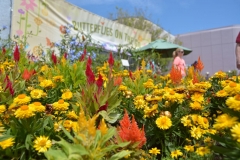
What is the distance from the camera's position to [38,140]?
139 centimetres

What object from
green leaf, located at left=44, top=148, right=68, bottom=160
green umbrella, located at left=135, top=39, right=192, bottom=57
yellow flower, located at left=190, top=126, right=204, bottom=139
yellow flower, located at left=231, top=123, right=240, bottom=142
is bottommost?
yellow flower, located at left=190, top=126, right=204, bottom=139

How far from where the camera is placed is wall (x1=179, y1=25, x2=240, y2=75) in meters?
18.9

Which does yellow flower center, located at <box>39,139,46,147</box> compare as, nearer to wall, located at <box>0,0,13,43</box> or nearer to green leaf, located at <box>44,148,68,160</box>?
green leaf, located at <box>44,148,68,160</box>

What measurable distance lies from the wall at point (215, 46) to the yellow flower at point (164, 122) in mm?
17995

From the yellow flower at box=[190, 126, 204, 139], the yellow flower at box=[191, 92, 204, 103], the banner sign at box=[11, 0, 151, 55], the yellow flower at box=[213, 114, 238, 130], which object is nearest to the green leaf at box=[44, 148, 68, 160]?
the yellow flower at box=[213, 114, 238, 130]

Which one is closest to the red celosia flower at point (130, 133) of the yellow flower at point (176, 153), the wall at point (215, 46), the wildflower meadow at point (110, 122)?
the wildflower meadow at point (110, 122)

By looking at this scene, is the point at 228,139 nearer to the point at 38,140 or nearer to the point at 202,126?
the point at 202,126

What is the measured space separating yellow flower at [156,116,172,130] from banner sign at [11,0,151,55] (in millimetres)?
4854

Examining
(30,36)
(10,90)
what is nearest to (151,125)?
(10,90)

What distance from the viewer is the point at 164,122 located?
179 cm

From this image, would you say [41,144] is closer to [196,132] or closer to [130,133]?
[130,133]

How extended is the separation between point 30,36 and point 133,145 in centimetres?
568

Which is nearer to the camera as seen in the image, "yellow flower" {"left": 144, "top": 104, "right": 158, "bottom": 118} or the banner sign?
"yellow flower" {"left": 144, "top": 104, "right": 158, "bottom": 118}

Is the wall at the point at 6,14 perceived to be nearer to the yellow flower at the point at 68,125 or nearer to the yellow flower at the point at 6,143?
the yellow flower at the point at 68,125
